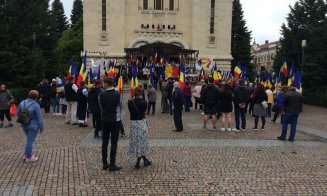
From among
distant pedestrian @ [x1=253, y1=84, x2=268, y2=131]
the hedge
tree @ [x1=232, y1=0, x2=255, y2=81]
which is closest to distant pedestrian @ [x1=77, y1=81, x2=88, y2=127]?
distant pedestrian @ [x1=253, y1=84, x2=268, y2=131]

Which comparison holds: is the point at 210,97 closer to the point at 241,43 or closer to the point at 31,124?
the point at 31,124

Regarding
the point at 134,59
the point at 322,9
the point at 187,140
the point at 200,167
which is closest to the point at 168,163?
the point at 200,167

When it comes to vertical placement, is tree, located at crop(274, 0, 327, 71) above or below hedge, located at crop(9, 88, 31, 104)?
above

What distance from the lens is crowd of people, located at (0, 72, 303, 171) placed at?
880 centimetres

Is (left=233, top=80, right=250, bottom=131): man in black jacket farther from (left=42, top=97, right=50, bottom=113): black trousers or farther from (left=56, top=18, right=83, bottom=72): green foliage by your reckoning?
(left=56, top=18, right=83, bottom=72): green foliage

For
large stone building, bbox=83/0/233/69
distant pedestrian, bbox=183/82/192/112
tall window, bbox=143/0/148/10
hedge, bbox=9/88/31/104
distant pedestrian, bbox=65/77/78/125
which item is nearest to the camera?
distant pedestrian, bbox=65/77/78/125

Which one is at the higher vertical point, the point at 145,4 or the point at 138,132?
the point at 145,4

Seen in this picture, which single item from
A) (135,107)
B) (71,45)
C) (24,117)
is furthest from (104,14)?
(135,107)

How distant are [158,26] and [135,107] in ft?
135

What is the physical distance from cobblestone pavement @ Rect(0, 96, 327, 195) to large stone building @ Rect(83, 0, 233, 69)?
3546cm

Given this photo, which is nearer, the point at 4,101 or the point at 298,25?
the point at 4,101

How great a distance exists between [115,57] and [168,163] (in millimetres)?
40026

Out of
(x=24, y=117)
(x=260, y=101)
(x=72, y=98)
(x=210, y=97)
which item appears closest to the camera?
(x=24, y=117)

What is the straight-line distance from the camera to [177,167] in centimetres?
910
